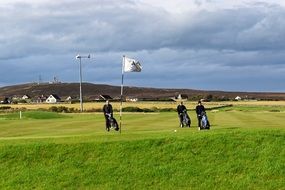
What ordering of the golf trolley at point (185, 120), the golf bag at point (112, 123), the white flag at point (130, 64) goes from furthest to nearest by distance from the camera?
the golf trolley at point (185, 120), the golf bag at point (112, 123), the white flag at point (130, 64)

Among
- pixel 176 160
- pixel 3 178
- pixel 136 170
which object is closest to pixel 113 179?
pixel 136 170

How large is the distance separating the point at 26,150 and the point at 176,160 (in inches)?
259

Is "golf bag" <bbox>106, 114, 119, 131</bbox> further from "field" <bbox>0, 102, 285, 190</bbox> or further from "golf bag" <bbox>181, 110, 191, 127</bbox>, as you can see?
"field" <bbox>0, 102, 285, 190</bbox>

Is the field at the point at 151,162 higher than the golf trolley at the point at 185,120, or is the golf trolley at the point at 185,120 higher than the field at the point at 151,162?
the golf trolley at the point at 185,120

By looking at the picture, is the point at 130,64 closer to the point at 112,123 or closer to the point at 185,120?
the point at 112,123

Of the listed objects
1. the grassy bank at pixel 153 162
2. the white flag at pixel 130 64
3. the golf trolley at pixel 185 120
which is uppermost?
the white flag at pixel 130 64

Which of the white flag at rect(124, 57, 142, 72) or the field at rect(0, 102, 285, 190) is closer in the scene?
the field at rect(0, 102, 285, 190)

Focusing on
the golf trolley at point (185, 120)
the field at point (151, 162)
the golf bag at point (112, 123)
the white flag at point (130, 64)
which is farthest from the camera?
the golf trolley at point (185, 120)

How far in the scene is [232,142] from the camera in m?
27.3

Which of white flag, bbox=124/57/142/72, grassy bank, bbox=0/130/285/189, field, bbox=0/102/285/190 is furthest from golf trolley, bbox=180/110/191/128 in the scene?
grassy bank, bbox=0/130/285/189

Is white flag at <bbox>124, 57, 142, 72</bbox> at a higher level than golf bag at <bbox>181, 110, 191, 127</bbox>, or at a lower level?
higher

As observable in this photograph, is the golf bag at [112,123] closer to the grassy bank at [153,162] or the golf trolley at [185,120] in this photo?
the golf trolley at [185,120]

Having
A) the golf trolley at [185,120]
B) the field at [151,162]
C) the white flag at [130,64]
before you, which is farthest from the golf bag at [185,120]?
the field at [151,162]

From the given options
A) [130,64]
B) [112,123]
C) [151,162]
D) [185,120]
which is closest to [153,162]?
[151,162]
